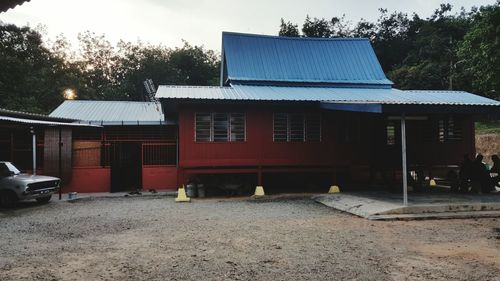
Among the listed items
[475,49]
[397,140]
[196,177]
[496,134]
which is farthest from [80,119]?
[496,134]

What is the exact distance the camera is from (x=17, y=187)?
1283cm

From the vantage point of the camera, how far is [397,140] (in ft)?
54.9

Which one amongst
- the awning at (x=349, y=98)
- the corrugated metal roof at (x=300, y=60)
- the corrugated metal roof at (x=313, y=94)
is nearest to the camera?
the awning at (x=349, y=98)

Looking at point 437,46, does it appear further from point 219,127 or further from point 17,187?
point 17,187

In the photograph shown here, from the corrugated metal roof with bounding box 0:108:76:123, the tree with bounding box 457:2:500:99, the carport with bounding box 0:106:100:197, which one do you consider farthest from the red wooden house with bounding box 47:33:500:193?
the tree with bounding box 457:2:500:99

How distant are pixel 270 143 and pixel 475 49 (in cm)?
2186

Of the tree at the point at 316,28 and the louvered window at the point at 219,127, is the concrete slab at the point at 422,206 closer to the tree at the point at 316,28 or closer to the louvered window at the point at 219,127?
the louvered window at the point at 219,127

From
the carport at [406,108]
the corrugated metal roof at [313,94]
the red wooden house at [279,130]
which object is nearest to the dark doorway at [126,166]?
the red wooden house at [279,130]

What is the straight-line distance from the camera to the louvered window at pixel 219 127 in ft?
49.3

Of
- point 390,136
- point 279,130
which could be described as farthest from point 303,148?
point 390,136

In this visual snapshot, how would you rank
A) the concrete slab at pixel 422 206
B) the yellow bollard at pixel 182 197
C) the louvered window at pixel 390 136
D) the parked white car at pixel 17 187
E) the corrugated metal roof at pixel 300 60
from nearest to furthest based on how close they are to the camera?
the concrete slab at pixel 422 206 < the parked white car at pixel 17 187 < the yellow bollard at pixel 182 197 < the louvered window at pixel 390 136 < the corrugated metal roof at pixel 300 60

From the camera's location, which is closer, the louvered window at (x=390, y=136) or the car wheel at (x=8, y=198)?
the car wheel at (x=8, y=198)

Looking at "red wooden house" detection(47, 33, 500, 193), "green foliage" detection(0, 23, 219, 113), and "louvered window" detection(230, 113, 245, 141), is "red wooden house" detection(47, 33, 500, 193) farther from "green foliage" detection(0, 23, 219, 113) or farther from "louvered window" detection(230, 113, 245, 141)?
"green foliage" detection(0, 23, 219, 113)

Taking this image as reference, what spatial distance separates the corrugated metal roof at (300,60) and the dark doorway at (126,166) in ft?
19.7
